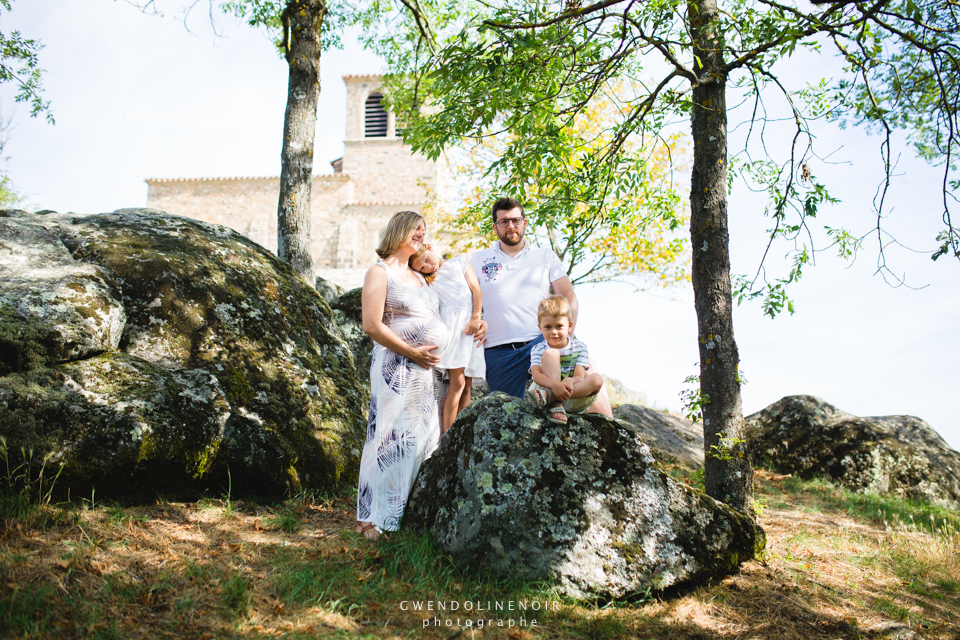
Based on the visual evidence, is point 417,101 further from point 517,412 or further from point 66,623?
point 66,623

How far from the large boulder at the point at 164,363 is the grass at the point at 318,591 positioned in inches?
14.0

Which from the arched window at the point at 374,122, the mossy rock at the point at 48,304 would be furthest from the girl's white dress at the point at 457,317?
the arched window at the point at 374,122

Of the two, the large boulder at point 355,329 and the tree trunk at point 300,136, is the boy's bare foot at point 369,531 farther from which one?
the tree trunk at point 300,136

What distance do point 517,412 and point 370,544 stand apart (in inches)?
53.9

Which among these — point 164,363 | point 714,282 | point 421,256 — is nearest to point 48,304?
point 164,363

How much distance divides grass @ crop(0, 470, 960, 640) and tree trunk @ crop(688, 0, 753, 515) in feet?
2.63

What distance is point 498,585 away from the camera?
11.6 feet

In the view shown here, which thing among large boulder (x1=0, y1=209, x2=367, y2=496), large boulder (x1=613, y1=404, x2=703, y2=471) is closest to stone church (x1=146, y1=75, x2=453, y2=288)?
large boulder (x1=613, y1=404, x2=703, y2=471)

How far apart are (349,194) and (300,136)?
1005 inches

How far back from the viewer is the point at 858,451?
27.5ft

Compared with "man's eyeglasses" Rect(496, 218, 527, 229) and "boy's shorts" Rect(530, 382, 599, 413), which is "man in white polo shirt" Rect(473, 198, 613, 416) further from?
"boy's shorts" Rect(530, 382, 599, 413)

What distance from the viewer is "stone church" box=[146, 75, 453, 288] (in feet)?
106

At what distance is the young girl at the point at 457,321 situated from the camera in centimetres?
473

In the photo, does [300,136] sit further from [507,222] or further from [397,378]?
[397,378]
